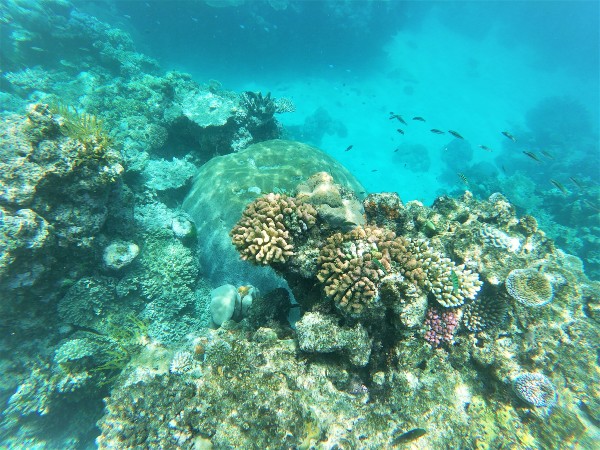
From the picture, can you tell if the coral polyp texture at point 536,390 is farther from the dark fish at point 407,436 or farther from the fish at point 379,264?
the fish at point 379,264

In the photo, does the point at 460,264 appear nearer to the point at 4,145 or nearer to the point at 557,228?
the point at 4,145

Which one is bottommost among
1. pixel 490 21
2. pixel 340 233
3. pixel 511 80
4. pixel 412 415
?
pixel 412 415

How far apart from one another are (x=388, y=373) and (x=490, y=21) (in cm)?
8945

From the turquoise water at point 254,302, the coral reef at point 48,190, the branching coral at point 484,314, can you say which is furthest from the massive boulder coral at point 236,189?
the branching coral at point 484,314

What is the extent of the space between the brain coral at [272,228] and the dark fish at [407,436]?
97.0 inches

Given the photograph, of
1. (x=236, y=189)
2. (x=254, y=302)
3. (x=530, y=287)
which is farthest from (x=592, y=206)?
(x=254, y=302)

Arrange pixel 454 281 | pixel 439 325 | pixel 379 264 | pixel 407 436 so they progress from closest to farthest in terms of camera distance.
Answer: pixel 407 436 < pixel 379 264 < pixel 454 281 < pixel 439 325

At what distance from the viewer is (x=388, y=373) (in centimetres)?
361

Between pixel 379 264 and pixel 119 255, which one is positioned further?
pixel 119 255

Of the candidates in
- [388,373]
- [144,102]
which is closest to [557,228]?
[388,373]

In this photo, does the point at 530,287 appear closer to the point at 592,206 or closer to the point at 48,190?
the point at 48,190

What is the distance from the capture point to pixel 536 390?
3736mm

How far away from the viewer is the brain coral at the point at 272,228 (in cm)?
376

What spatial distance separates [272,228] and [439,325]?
279 cm
